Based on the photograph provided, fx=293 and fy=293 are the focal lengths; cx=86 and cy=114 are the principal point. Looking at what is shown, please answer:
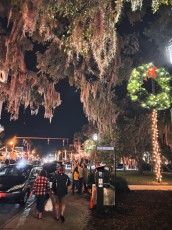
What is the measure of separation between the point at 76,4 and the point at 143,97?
10281mm

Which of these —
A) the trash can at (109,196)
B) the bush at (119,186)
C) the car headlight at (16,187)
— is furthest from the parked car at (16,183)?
the bush at (119,186)

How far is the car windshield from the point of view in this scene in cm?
1284

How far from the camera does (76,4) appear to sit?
8.91 meters

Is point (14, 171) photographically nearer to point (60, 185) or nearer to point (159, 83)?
point (60, 185)

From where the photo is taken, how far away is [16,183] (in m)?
11.6

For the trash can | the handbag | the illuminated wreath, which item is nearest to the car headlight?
the handbag

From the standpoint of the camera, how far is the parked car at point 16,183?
11.1 m

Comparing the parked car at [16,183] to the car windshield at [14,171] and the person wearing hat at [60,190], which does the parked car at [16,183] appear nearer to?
the car windshield at [14,171]

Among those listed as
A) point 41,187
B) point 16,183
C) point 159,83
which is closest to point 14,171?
point 16,183

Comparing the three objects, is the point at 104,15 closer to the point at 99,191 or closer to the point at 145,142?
the point at 99,191

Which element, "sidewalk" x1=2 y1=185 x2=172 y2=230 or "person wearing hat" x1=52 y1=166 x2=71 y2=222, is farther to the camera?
"person wearing hat" x1=52 y1=166 x2=71 y2=222

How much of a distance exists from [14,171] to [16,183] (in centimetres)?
158

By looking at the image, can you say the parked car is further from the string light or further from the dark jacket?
the string light

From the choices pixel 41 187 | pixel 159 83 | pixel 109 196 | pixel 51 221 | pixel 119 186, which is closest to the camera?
pixel 51 221
